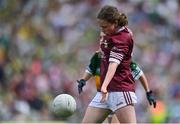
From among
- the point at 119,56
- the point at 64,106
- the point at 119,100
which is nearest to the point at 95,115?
the point at 119,100

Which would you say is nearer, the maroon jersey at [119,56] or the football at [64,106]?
the maroon jersey at [119,56]

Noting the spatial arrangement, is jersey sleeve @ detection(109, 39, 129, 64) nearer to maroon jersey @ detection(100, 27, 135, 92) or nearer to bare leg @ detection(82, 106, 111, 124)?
maroon jersey @ detection(100, 27, 135, 92)

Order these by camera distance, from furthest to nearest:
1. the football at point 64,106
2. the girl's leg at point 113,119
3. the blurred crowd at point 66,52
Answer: the blurred crowd at point 66,52, the girl's leg at point 113,119, the football at point 64,106

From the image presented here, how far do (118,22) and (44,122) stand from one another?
24.1ft

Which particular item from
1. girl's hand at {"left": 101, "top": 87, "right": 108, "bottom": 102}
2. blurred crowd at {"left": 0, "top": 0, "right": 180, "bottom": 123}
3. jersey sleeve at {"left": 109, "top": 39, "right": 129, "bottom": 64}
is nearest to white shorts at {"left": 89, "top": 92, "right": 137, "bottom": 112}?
girl's hand at {"left": 101, "top": 87, "right": 108, "bottom": 102}

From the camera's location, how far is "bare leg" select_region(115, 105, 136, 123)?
959 cm

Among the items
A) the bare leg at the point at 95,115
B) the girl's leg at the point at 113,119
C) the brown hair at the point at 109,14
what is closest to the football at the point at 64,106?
the bare leg at the point at 95,115

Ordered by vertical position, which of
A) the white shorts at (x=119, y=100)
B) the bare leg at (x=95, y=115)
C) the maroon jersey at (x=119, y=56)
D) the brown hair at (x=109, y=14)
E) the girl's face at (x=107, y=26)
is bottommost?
the bare leg at (x=95, y=115)

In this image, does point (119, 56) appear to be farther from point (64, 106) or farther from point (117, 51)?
point (64, 106)

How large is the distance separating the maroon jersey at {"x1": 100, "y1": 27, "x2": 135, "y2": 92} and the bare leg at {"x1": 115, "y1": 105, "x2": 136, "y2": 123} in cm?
23

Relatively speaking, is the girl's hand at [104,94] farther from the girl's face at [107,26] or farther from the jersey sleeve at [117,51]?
the girl's face at [107,26]

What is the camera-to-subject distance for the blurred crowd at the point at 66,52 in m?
18.1

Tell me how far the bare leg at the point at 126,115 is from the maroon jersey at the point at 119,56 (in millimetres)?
234

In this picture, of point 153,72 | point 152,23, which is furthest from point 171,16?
point 153,72
